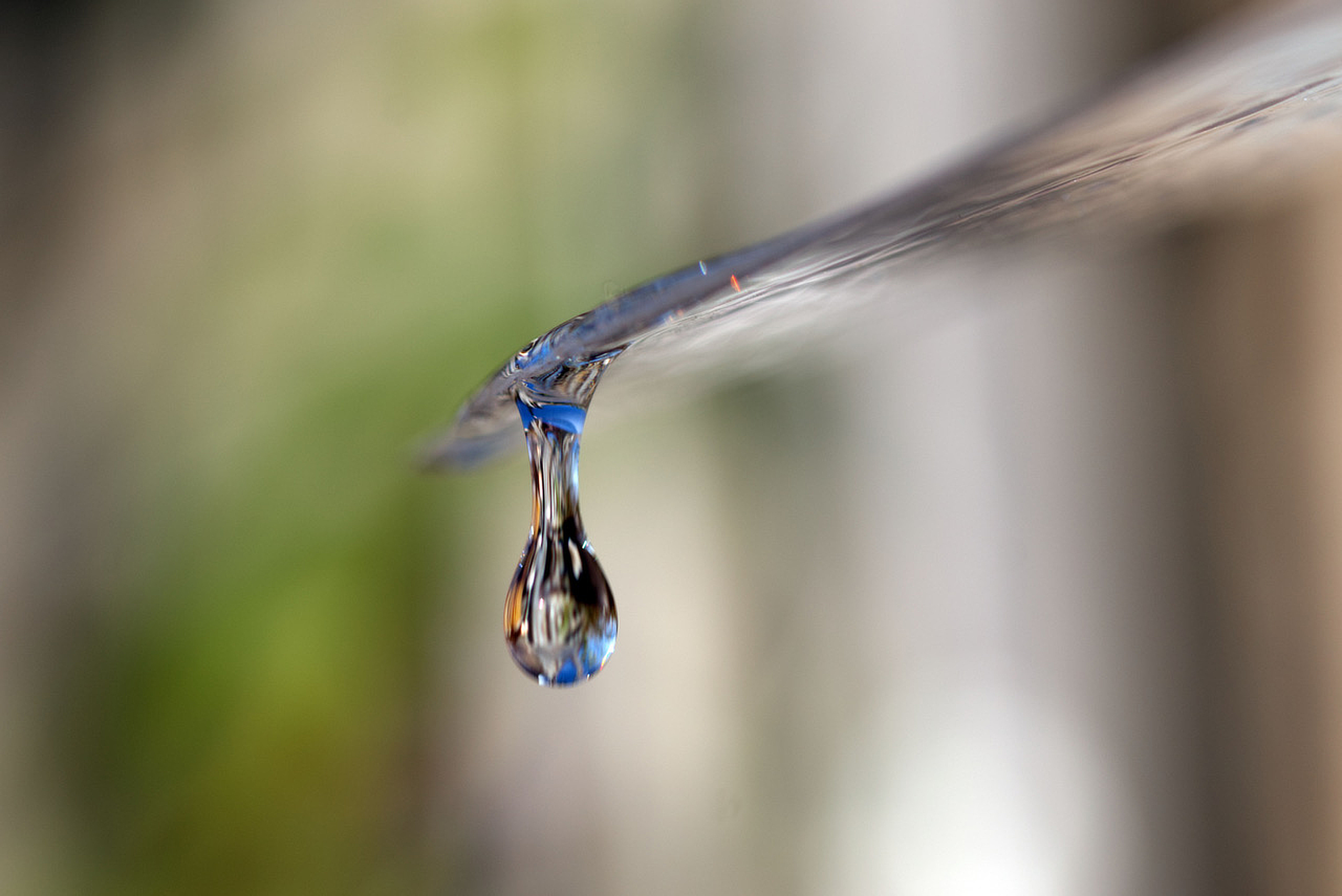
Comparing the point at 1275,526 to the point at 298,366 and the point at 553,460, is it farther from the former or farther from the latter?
the point at 298,366

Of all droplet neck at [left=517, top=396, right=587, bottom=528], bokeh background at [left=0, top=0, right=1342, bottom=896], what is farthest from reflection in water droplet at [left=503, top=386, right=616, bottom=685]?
bokeh background at [left=0, top=0, right=1342, bottom=896]

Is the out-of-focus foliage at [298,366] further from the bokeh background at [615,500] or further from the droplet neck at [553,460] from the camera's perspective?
the droplet neck at [553,460]

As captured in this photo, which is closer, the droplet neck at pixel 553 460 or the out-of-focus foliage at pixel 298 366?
the droplet neck at pixel 553 460

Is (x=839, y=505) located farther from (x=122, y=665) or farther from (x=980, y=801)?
(x=122, y=665)

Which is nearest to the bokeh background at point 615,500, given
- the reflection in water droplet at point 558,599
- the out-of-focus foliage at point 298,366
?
the out-of-focus foliage at point 298,366

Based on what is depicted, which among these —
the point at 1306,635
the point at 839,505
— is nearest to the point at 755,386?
the point at 839,505

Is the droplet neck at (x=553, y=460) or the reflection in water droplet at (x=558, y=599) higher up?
the droplet neck at (x=553, y=460)
